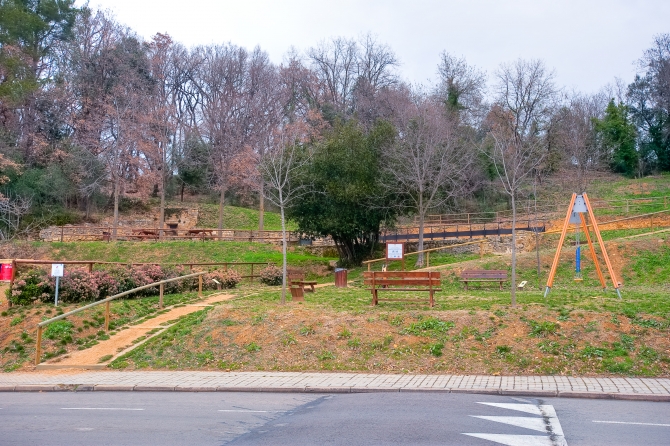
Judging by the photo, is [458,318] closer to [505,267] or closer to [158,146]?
[505,267]

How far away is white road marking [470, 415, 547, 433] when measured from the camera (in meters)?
8.16

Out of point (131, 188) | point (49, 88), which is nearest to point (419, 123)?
point (131, 188)

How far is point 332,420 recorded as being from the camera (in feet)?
28.7

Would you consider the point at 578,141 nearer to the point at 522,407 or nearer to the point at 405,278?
the point at 405,278

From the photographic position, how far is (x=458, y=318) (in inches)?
567

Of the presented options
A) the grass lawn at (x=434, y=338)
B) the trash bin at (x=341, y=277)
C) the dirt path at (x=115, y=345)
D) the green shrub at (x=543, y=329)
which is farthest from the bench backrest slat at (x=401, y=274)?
the trash bin at (x=341, y=277)

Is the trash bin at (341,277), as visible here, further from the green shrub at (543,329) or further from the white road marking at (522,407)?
the white road marking at (522,407)

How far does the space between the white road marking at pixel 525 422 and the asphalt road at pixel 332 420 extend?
0.01 metres

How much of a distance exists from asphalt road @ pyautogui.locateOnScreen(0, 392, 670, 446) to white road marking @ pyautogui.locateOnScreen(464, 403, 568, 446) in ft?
0.04

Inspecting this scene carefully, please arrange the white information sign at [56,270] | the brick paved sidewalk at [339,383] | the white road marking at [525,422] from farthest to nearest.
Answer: the white information sign at [56,270], the brick paved sidewalk at [339,383], the white road marking at [525,422]

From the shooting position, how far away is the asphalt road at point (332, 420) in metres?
7.70

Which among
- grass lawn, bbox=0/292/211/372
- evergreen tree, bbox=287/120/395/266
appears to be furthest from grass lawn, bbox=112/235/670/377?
evergreen tree, bbox=287/120/395/266

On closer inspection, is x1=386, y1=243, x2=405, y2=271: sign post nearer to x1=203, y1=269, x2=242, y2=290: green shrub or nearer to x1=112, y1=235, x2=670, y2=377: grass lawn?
x1=203, y1=269, x2=242, y2=290: green shrub

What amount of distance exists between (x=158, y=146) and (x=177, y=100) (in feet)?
45.6
